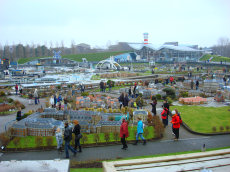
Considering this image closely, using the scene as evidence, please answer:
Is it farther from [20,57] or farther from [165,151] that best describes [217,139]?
[20,57]

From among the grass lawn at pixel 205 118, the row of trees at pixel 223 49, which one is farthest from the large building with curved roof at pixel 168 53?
the grass lawn at pixel 205 118

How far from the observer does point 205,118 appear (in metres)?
10.2

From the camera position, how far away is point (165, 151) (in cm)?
705

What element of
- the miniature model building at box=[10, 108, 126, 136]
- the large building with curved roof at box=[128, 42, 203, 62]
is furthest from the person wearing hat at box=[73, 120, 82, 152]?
the large building with curved roof at box=[128, 42, 203, 62]

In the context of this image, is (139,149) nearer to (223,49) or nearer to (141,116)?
(141,116)

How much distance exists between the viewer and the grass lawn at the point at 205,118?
9.12 m

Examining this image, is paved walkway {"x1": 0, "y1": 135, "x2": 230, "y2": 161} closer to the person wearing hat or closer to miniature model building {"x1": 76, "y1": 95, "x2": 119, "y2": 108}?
the person wearing hat

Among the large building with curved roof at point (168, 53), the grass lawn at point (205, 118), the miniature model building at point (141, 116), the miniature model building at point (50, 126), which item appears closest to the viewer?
the miniature model building at point (50, 126)

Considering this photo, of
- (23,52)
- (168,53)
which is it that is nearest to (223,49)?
(168,53)

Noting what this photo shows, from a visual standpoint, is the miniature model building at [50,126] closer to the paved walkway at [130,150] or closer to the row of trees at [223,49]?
the paved walkway at [130,150]

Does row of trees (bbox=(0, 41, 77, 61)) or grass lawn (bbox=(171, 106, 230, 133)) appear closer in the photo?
grass lawn (bbox=(171, 106, 230, 133))

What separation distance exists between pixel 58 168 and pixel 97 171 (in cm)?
227

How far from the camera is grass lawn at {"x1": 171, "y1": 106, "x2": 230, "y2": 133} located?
359 inches

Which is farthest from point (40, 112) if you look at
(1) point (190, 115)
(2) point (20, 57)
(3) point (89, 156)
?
(2) point (20, 57)
